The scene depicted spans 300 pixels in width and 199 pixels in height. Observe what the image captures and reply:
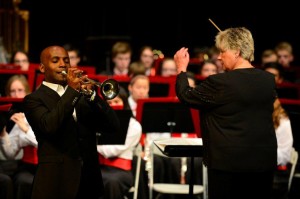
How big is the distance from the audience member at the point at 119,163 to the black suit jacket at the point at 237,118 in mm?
2364

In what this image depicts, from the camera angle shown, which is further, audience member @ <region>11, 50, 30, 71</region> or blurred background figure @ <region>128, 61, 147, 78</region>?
audience member @ <region>11, 50, 30, 71</region>

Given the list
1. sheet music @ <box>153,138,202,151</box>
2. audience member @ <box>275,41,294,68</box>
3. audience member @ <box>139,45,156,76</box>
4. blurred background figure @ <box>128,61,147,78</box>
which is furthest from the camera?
audience member @ <box>275,41,294,68</box>

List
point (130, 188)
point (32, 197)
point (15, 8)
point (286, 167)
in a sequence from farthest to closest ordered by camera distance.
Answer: point (15, 8) < point (286, 167) < point (130, 188) < point (32, 197)

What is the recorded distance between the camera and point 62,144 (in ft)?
13.2

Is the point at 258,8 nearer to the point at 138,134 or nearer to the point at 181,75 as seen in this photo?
the point at 138,134

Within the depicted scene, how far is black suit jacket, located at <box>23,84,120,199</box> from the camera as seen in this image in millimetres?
3945

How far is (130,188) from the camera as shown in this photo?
6.34 meters

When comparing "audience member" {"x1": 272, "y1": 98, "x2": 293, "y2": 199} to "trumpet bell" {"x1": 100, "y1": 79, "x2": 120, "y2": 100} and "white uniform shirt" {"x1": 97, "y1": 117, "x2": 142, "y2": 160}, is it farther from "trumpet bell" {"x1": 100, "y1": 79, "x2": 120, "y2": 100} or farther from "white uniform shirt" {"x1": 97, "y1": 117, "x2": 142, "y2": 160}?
"trumpet bell" {"x1": 100, "y1": 79, "x2": 120, "y2": 100}

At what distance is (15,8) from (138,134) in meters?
6.41

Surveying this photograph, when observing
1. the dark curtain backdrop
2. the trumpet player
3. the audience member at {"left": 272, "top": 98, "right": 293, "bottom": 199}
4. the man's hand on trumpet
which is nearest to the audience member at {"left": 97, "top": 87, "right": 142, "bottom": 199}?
the audience member at {"left": 272, "top": 98, "right": 293, "bottom": 199}

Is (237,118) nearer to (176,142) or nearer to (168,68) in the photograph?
(176,142)

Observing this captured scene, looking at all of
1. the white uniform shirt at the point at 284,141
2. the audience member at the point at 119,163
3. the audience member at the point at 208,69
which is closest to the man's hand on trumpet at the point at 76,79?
the audience member at the point at 119,163

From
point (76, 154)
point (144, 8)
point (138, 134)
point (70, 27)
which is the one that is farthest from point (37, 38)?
point (76, 154)

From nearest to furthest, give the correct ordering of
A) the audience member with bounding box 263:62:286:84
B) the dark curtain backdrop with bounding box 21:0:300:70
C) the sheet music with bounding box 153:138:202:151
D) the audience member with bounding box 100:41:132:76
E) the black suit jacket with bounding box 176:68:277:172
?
the black suit jacket with bounding box 176:68:277:172
the sheet music with bounding box 153:138:202:151
the audience member with bounding box 263:62:286:84
the audience member with bounding box 100:41:132:76
the dark curtain backdrop with bounding box 21:0:300:70
